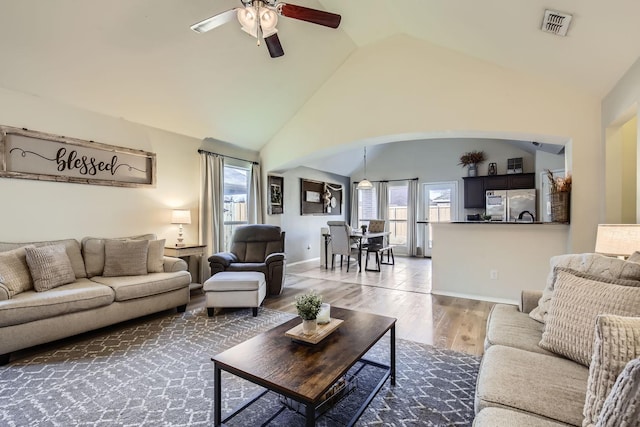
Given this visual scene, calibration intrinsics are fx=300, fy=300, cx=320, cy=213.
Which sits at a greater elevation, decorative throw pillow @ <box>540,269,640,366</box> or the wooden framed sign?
the wooden framed sign

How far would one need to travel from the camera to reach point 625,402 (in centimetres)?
80

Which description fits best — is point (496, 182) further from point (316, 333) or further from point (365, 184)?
point (316, 333)

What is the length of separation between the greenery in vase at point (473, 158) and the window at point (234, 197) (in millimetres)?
5259

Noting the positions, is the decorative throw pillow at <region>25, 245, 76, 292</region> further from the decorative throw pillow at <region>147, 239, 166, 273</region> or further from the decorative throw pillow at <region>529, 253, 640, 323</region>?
the decorative throw pillow at <region>529, 253, 640, 323</region>

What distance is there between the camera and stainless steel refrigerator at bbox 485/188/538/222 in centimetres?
632

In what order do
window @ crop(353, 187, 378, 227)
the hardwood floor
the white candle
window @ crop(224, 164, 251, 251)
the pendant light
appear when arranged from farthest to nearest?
window @ crop(353, 187, 378, 227)
the pendant light
window @ crop(224, 164, 251, 251)
the hardwood floor
the white candle

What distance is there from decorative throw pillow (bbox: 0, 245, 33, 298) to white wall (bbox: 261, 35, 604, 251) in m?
3.90

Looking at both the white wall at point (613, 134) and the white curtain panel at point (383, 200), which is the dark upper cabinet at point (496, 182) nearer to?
the white curtain panel at point (383, 200)

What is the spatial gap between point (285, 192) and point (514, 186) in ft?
16.7

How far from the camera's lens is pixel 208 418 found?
177 cm

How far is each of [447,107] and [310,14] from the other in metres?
2.36

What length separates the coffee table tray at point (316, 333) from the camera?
71.5 inches

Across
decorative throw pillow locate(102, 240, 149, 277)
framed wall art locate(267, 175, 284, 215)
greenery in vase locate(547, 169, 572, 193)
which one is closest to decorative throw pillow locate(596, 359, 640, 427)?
greenery in vase locate(547, 169, 572, 193)

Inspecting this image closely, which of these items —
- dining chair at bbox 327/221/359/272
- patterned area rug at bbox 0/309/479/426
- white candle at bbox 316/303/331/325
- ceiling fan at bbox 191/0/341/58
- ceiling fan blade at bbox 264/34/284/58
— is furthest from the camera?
dining chair at bbox 327/221/359/272
